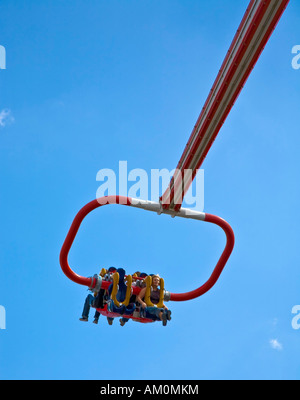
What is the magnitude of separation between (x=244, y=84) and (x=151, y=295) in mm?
5340

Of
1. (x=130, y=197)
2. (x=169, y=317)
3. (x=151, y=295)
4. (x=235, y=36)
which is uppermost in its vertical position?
(x=235, y=36)

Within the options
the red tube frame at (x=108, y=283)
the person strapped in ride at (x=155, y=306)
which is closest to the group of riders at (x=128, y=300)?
the person strapped in ride at (x=155, y=306)

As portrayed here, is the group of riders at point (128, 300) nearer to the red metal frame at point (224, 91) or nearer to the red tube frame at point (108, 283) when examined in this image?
the red tube frame at point (108, 283)

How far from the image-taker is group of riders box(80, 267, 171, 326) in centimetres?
1066

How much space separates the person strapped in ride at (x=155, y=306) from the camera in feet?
34.3

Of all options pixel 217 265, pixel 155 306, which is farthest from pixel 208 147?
pixel 155 306

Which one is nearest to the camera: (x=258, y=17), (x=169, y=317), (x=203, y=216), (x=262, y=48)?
(x=258, y=17)

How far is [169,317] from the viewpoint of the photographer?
10.5 metres

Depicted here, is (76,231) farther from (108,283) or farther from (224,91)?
(224,91)

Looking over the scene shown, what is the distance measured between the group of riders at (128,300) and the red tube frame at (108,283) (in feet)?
0.97

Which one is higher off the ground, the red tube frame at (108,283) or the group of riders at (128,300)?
the red tube frame at (108,283)

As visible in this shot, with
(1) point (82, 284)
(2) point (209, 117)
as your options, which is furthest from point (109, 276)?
(2) point (209, 117)

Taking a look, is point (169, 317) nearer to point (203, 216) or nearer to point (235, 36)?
point (203, 216)

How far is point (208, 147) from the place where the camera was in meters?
10.5
